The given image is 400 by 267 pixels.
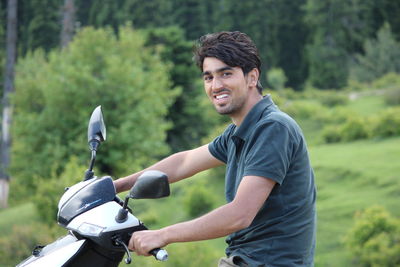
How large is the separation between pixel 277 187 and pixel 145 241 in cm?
65

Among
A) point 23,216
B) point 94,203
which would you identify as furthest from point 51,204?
point 94,203

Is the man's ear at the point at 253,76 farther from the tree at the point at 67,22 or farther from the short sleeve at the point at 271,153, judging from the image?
the tree at the point at 67,22

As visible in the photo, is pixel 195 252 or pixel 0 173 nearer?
pixel 195 252

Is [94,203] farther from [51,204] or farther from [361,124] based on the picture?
[361,124]

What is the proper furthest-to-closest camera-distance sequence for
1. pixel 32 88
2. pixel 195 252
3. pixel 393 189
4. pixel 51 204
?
pixel 32 88 < pixel 51 204 < pixel 393 189 < pixel 195 252

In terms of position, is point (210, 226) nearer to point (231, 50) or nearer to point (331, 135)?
point (231, 50)

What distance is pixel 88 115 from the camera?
2164 centimetres

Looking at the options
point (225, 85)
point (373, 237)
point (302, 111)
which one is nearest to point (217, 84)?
point (225, 85)

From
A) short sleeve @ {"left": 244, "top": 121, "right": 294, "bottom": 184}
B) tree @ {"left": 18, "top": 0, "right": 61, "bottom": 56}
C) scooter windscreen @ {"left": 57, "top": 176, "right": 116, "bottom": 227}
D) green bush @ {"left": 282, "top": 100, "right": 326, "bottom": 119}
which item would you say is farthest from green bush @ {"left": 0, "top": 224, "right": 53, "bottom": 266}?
tree @ {"left": 18, "top": 0, "right": 61, "bottom": 56}

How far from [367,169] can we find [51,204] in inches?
272

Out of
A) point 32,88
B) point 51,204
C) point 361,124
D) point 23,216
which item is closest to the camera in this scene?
point 51,204

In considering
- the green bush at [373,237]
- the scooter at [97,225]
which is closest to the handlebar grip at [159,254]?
the scooter at [97,225]

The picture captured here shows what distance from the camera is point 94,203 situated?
3.12 metres

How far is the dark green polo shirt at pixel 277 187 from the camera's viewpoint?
3090 mm
